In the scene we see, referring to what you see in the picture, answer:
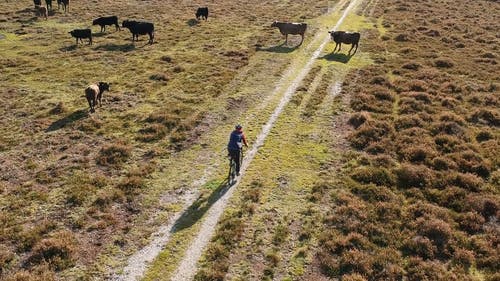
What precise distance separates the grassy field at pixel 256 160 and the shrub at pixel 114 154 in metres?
0.08

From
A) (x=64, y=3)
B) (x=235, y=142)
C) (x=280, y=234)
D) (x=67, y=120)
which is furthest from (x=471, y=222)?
(x=64, y=3)

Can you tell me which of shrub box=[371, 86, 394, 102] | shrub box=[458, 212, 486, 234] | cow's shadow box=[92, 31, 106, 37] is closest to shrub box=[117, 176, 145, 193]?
shrub box=[458, 212, 486, 234]

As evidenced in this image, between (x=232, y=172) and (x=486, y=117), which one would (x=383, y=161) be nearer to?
(x=232, y=172)

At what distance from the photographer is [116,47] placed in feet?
122

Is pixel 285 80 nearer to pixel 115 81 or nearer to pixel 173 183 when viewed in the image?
pixel 115 81

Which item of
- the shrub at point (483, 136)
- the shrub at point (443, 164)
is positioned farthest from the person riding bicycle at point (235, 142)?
the shrub at point (483, 136)

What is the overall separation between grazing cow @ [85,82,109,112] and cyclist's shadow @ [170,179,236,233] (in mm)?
11012

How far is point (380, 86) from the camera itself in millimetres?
29016

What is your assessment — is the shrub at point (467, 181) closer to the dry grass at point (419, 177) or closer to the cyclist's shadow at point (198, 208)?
the dry grass at point (419, 177)

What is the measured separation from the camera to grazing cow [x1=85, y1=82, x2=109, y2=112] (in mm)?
23953

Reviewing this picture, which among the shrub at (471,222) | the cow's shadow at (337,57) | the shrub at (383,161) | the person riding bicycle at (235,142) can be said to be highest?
the person riding bicycle at (235,142)

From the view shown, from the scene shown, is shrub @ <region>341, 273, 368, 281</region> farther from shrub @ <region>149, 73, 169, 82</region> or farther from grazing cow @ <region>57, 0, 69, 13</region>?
grazing cow @ <region>57, 0, 69, 13</region>

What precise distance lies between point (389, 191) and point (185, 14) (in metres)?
40.9

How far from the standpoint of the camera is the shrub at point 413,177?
17.8 meters
